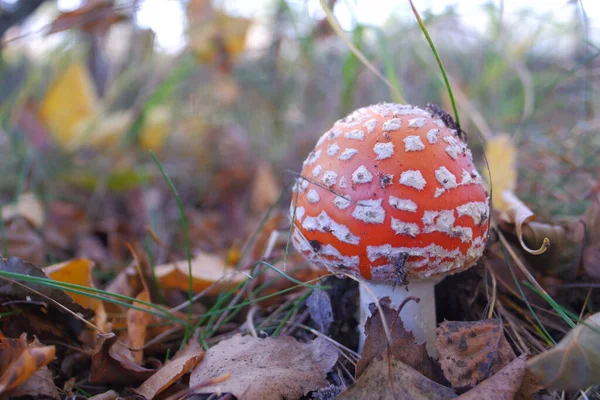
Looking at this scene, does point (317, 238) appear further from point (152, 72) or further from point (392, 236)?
point (152, 72)

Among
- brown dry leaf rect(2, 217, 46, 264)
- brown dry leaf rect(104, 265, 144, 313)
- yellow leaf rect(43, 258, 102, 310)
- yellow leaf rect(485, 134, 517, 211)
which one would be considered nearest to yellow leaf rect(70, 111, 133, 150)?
brown dry leaf rect(2, 217, 46, 264)

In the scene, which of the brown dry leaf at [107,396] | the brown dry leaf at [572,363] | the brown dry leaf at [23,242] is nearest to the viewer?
the brown dry leaf at [572,363]

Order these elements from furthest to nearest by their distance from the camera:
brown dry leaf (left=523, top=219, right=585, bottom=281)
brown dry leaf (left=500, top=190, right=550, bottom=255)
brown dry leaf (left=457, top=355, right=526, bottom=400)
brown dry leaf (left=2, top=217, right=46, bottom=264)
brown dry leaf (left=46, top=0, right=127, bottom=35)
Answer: brown dry leaf (left=2, top=217, right=46, bottom=264) < brown dry leaf (left=46, top=0, right=127, bottom=35) < brown dry leaf (left=523, top=219, right=585, bottom=281) < brown dry leaf (left=500, top=190, right=550, bottom=255) < brown dry leaf (left=457, top=355, right=526, bottom=400)

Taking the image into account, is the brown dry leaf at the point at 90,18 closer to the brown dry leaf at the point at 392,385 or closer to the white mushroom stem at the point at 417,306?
the white mushroom stem at the point at 417,306

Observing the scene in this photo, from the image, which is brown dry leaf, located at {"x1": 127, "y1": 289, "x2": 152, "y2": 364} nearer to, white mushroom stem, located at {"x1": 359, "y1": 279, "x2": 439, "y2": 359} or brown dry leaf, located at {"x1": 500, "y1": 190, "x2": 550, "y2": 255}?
white mushroom stem, located at {"x1": 359, "y1": 279, "x2": 439, "y2": 359}

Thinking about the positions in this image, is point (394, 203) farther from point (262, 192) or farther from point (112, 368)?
point (262, 192)

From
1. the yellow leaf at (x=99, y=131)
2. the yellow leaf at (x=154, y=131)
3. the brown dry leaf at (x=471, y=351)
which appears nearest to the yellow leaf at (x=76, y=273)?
the brown dry leaf at (x=471, y=351)

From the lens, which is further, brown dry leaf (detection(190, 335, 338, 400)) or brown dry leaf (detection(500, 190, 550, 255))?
brown dry leaf (detection(500, 190, 550, 255))
